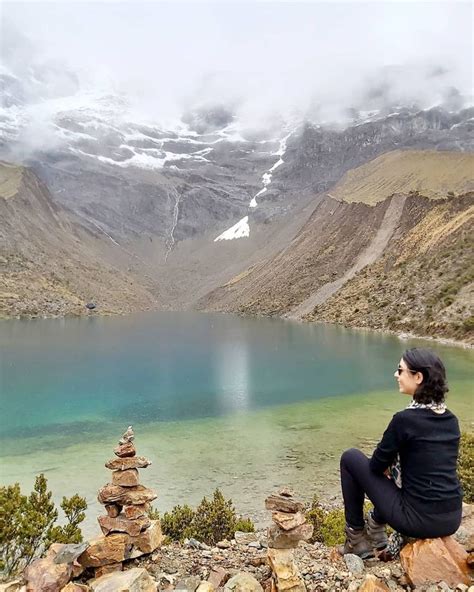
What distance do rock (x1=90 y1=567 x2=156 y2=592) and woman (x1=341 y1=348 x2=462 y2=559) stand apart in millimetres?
2629

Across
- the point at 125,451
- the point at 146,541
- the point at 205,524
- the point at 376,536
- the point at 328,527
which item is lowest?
the point at 205,524

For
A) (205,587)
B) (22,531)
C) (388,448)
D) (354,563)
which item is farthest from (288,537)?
(22,531)

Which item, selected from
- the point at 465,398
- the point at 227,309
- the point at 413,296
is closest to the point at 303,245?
the point at 227,309

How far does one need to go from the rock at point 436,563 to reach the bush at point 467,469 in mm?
5683

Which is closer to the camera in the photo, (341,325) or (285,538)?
(285,538)

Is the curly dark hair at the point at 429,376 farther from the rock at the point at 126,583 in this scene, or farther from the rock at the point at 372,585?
the rock at the point at 126,583

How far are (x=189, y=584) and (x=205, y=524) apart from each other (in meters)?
4.48

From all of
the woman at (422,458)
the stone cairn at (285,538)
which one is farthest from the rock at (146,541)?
the woman at (422,458)

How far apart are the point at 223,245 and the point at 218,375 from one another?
127224 mm

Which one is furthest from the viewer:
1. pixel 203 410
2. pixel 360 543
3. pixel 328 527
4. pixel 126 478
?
pixel 203 410

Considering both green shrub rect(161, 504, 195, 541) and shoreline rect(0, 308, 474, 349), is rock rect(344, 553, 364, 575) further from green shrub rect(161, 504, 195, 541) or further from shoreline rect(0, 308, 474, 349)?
shoreline rect(0, 308, 474, 349)

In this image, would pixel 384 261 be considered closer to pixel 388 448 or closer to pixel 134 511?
pixel 134 511

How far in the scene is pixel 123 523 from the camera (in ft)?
21.2

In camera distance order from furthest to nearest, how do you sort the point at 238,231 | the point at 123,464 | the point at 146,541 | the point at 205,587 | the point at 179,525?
1. the point at 238,231
2. the point at 179,525
3. the point at 123,464
4. the point at 146,541
5. the point at 205,587
